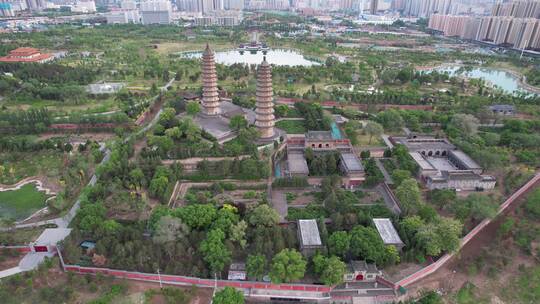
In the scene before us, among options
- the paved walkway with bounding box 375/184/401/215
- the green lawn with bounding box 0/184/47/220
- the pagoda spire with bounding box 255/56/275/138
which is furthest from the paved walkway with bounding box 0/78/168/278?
the paved walkway with bounding box 375/184/401/215

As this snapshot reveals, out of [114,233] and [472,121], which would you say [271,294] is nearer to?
[114,233]

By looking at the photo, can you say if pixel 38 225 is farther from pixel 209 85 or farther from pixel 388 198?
pixel 388 198

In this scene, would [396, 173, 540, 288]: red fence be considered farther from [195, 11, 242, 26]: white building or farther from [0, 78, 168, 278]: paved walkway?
[195, 11, 242, 26]: white building

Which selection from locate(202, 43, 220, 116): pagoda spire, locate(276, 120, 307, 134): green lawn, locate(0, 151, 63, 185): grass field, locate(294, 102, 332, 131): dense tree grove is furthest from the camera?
locate(276, 120, 307, 134): green lawn

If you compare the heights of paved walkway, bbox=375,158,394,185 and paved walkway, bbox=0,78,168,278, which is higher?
paved walkway, bbox=375,158,394,185

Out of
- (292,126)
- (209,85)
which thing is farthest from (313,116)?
(209,85)
